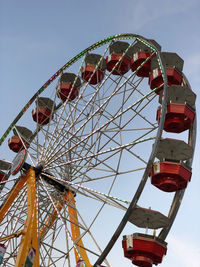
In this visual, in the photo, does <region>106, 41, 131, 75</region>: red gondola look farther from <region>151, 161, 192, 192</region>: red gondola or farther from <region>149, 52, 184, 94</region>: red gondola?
<region>151, 161, 192, 192</region>: red gondola

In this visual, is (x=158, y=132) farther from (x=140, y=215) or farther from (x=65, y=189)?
(x=65, y=189)

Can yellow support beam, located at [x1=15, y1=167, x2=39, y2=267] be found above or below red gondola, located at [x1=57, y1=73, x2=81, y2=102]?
below

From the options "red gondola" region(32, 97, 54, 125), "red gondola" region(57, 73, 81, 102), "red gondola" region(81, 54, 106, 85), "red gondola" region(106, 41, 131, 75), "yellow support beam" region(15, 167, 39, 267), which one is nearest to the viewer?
"yellow support beam" region(15, 167, 39, 267)

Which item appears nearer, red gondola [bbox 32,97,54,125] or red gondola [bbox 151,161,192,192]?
red gondola [bbox 151,161,192,192]

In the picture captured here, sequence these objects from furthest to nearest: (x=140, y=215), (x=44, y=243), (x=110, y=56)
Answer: (x=110, y=56)
(x=44, y=243)
(x=140, y=215)

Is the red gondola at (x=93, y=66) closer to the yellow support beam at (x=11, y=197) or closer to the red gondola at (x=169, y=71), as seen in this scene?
the red gondola at (x=169, y=71)

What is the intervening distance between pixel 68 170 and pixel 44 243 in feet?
9.46

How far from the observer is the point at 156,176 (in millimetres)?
11484

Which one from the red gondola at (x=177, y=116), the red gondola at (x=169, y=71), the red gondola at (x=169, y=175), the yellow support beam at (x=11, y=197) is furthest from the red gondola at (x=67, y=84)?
the red gondola at (x=169, y=175)

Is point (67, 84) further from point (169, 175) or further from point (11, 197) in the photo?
point (169, 175)

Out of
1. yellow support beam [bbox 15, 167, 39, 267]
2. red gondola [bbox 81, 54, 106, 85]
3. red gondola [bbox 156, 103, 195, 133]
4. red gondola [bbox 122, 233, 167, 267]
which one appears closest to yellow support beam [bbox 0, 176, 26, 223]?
yellow support beam [bbox 15, 167, 39, 267]

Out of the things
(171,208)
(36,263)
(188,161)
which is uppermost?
(188,161)

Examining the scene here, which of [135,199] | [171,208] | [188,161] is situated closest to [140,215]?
[135,199]

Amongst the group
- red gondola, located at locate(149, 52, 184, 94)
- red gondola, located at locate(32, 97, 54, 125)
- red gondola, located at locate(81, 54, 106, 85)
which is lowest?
red gondola, located at locate(32, 97, 54, 125)
